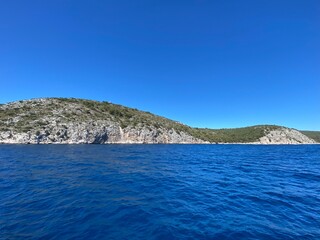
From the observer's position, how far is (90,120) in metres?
108

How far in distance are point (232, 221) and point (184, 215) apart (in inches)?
85.8

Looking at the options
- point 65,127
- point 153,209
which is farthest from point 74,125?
point 153,209

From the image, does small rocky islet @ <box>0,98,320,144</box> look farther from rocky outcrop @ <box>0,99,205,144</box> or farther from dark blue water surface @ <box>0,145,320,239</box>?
dark blue water surface @ <box>0,145,320,239</box>

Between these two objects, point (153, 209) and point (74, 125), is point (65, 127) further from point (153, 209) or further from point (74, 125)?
point (153, 209)

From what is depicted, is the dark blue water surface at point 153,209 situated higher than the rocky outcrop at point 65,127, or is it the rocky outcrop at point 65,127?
the rocky outcrop at point 65,127

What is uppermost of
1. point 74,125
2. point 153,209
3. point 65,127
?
point 74,125

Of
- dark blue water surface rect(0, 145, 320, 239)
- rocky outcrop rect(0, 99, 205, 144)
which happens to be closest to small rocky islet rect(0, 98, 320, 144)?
rocky outcrop rect(0, 99, 205, 144)

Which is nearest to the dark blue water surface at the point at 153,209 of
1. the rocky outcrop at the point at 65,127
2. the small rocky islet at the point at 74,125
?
the rocky outcrop at the point at 65,127

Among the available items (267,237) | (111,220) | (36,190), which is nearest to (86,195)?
(36,190)

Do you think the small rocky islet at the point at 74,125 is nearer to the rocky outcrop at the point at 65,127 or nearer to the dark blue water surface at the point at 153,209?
the rocky outcrop at the point at 65,127

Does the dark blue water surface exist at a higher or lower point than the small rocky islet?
lower

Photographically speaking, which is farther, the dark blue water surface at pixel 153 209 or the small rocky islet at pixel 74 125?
the small rocky islet at pixel 74 125

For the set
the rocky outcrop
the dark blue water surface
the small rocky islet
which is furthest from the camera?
the small rocky islet

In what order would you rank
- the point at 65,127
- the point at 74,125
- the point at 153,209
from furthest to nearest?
the point at 74,125, the point at 65,127, the point at 153,209
